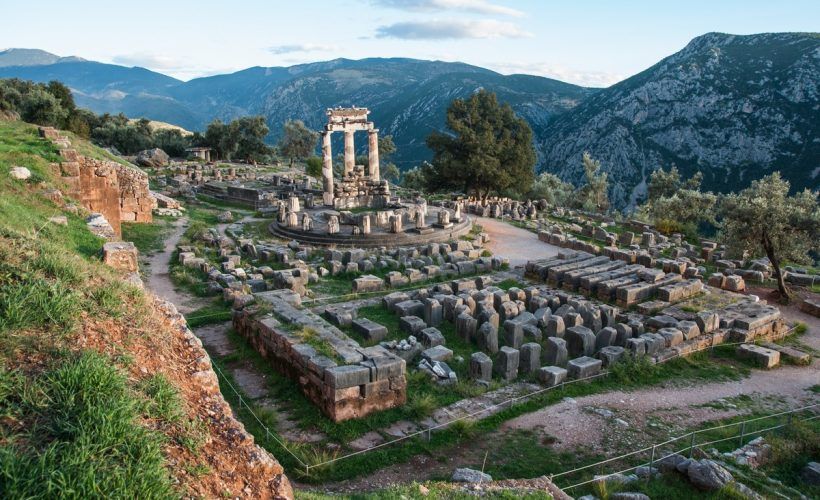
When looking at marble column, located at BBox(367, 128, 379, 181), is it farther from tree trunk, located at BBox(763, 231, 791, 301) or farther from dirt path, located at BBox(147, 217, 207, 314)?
tree trunk, located at BBox(763, 231, 791, 301)

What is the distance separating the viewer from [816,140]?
Result: 227 feet

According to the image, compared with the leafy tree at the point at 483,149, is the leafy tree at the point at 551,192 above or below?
below

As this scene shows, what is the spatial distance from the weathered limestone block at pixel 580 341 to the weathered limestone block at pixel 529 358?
5.69 feet

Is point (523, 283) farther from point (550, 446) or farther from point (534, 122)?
point (534, 122)

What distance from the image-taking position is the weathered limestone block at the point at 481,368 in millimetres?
12203

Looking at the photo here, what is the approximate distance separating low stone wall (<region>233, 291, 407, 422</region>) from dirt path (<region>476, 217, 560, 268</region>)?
13.1m

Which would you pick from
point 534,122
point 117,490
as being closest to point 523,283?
point 117,490

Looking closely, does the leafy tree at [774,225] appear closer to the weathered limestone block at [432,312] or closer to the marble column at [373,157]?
the weathered limestone block at [432,312]

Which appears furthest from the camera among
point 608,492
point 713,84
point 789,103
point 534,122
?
point 534,122

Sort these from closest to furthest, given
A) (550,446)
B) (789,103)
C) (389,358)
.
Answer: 1. (550,446)
2. (389,358)
3. (789,103)

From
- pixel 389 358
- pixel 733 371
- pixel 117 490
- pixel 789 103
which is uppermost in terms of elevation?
pixel 789 103

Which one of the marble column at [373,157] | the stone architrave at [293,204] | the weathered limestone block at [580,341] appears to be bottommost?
the weathered limestone block at [580,341]

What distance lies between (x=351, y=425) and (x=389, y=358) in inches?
60.0

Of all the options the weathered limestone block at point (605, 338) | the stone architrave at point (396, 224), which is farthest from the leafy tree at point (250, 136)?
the weathered limestone block at point (605, 338)
